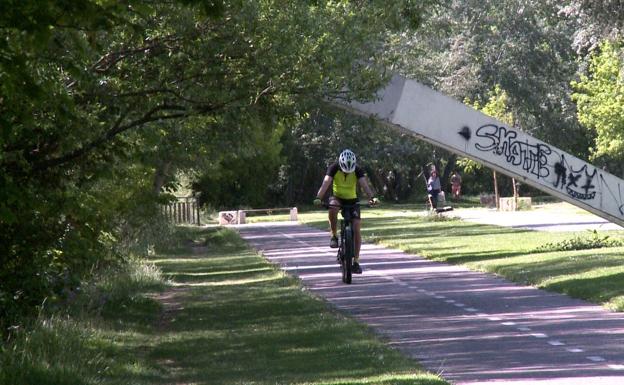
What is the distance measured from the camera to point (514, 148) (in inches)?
1064

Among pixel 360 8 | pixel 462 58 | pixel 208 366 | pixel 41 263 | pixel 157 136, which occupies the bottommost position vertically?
pixel 208 366

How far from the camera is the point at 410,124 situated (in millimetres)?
24969

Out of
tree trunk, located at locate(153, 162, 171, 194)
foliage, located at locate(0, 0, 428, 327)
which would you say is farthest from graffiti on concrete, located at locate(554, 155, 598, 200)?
tree trunk, located at locate(153, 162, 171, 194)

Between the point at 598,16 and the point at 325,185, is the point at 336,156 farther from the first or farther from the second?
the point at 325,185

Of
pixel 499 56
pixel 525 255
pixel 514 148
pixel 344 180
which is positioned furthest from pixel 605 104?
pixel 344 180

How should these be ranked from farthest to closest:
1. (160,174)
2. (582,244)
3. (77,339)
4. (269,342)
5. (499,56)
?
(499,56) < (160,174) < (582,244) < (269,342) < (77,339)

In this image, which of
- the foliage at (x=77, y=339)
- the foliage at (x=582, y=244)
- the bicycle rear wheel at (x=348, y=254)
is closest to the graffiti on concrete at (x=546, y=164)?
the foliage at (x=582, y=244)

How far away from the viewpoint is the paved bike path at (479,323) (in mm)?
11562

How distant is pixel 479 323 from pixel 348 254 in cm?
592

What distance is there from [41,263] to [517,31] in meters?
59.2

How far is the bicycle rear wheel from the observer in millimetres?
20844

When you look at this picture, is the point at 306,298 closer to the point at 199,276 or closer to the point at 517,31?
the point at 199,276

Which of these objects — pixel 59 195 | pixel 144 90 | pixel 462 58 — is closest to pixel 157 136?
pixel 144 90

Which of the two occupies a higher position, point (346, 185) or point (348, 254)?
point (346, 185)
